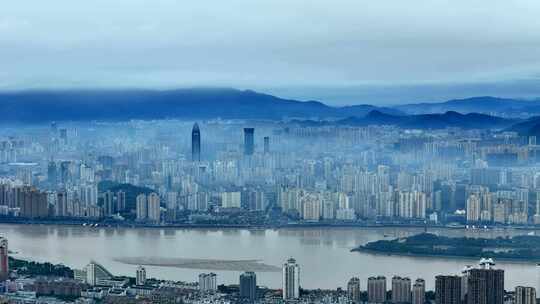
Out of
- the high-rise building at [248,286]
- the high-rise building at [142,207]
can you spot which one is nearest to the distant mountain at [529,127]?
the high-rise building at [142,207]

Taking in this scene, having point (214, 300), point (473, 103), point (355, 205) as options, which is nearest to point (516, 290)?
point (214, 300)

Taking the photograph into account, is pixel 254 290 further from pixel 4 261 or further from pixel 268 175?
pixel 268 175

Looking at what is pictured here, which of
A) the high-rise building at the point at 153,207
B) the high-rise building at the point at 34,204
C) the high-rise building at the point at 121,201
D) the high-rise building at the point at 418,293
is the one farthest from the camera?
the high-rise building at the point at 121,201

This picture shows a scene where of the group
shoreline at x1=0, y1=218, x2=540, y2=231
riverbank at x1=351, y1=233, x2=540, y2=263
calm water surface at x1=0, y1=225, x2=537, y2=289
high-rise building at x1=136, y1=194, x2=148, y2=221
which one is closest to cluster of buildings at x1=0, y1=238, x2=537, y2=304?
calm water surface at x1=0, y1=225, x2=537, y2=289

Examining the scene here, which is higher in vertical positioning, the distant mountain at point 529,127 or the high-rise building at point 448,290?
the distant mountain at point 529,127

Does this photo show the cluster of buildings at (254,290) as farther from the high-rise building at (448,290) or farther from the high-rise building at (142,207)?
the high-rise building at (142,207)

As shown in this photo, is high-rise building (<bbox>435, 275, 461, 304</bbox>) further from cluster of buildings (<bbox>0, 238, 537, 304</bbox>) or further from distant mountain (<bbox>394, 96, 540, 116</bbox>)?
distant mountain (<bbox>394, 96, 540, 116</bbox>)

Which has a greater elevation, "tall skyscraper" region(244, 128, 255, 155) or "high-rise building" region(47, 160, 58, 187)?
"tall skyscraper" region(244, 128, 255, 155)

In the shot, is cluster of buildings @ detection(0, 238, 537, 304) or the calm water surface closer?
cluster of buildings @ detection(0, 238, 537, 304)
